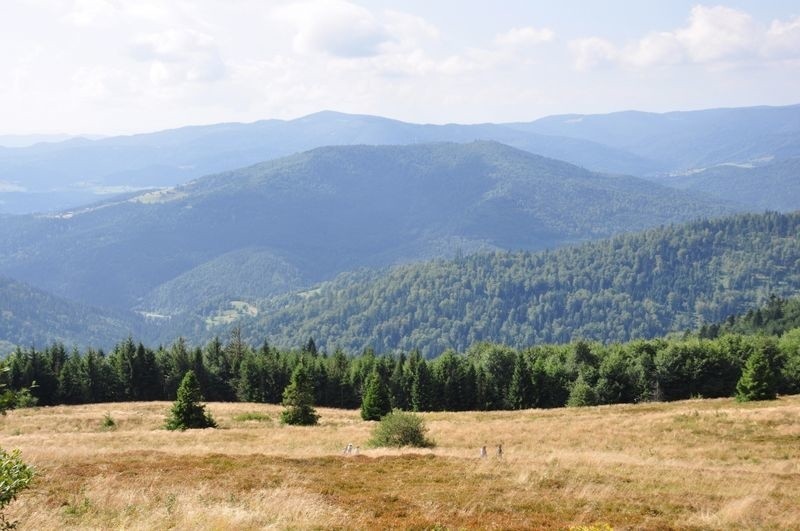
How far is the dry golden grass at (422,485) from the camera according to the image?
14867 millimetres

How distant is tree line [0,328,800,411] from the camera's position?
8238 cm

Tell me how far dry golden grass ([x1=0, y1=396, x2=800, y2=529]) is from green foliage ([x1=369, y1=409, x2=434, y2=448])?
289cm

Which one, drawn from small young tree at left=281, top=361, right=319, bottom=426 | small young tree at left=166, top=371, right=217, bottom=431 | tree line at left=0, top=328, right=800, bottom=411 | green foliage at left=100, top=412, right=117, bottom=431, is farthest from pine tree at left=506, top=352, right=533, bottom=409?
green foliage at left=100, top=412, right=117, bottom=431

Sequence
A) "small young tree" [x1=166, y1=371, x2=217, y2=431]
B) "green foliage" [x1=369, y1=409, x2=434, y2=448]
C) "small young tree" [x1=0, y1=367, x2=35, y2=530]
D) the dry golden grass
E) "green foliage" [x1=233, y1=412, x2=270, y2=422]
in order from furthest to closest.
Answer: "green foliage" [x1=233, y1=412, x2=270, y2=422] < "small young tree" [x1=166, y1=371, x2=217, y2=431] < "green foliage" [x1=369, y1=409, x2=434, y2=448] < the dry golden grass < "small young tree" [x1=0, y1=367, x2=35, y2=530]

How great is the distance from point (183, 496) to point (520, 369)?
70324 mm

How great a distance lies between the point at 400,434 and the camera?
1296 inches

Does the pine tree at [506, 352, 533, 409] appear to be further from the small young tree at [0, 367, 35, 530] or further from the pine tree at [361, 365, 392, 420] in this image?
the small young tree at [0, 367, 35, 530]

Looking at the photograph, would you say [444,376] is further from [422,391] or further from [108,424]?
[108,424]

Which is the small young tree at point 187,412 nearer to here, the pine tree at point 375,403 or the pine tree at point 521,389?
the pine tree at point 375,403

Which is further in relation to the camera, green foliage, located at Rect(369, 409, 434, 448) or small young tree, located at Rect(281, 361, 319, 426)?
small young tree, located at Rect(281, 361, 319, 426)

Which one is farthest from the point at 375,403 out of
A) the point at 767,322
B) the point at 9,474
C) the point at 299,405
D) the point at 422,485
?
the point at 767,322

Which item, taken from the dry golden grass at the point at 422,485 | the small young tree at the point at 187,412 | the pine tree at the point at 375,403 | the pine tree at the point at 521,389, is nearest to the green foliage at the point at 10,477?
the dry golden grass at the point at 422,485

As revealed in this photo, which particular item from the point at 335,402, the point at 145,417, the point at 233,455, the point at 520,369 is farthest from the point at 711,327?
the point at 233,455

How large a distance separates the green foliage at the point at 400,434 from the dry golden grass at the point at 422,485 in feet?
9.47
